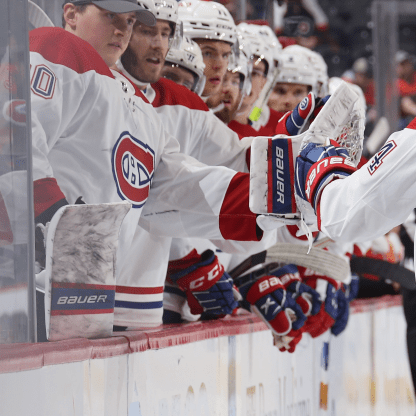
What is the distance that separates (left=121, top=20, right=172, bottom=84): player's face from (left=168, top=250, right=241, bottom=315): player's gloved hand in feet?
1.53

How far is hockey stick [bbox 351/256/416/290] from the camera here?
3.14 m

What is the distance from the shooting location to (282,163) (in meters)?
1.44

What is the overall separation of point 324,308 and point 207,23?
3.32 feet

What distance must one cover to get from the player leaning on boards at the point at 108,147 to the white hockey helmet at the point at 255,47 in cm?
69

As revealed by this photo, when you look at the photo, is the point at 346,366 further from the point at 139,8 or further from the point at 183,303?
the point at 139,8

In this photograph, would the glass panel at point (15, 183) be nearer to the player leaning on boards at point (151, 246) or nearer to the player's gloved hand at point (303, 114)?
the player leaning on boards at point (151, 246)

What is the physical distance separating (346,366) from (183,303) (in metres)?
1.19

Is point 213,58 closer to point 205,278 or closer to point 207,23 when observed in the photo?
point 207,23

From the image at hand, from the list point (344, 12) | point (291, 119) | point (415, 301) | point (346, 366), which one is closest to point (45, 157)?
point (291, 119)

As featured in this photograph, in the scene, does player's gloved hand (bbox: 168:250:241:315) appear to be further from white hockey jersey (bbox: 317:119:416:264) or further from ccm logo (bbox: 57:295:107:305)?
white hockey jersey (bbox: 317:119:416:264)

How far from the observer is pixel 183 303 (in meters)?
1.96

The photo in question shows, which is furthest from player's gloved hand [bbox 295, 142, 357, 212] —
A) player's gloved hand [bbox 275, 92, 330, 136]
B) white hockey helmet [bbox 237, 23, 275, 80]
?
white hockey helmet [bbox 237, 23, 275, 80]

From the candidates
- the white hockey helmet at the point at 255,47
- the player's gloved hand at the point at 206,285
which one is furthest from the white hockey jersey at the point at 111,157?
the white hockey helmet at the point at 255,47

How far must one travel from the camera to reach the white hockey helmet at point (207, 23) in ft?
6.68
